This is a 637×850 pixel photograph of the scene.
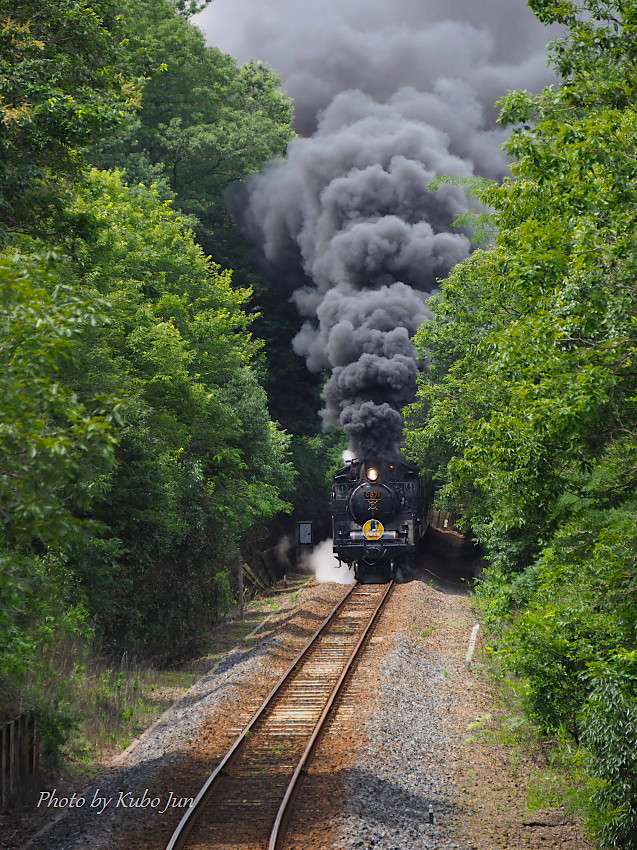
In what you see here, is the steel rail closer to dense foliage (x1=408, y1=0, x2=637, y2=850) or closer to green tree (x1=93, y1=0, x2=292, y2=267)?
dense foliage (x1=408, y1=0, x2=637, y2=850)

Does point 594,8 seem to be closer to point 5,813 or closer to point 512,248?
point 512,248

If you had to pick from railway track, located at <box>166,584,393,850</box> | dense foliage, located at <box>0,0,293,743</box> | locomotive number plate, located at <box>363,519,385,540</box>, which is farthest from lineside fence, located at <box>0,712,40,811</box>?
locomotive number plate, located at <box>363,519,385,540</box>

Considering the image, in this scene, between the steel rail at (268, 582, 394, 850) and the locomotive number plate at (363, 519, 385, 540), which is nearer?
the steel rail at (268, 582, 394, 850)

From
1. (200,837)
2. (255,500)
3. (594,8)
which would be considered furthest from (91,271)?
(200,837)

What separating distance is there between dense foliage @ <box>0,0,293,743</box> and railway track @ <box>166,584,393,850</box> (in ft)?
7.58

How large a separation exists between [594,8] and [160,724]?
1119cm

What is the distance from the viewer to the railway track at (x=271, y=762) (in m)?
9.30

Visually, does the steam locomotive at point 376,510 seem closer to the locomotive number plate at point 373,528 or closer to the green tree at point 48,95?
the locomotive number plate at point 373,528

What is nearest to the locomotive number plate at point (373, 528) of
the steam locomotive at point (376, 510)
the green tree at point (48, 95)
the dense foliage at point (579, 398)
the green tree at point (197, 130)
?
the steam locomotive at point (376, 510)

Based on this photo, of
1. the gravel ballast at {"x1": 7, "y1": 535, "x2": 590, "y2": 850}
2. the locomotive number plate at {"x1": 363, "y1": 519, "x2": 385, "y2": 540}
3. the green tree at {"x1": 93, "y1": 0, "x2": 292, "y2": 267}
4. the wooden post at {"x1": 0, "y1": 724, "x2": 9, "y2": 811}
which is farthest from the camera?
the green tree at {"x1": 93, "y1": 0, "x2": 292, "y2": 267}

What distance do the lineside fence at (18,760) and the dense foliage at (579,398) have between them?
5.80 metres

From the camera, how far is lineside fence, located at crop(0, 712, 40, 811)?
1023cm

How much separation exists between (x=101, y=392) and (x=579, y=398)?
5.93 metres

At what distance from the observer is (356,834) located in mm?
9016
